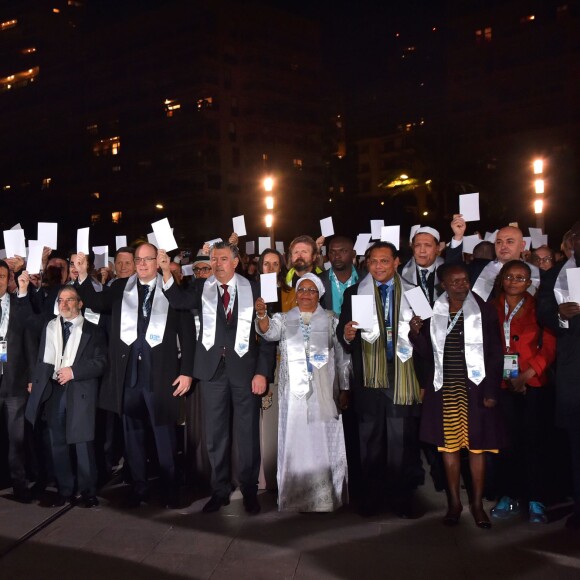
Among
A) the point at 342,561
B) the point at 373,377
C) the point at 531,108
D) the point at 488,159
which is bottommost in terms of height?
the point at 342,561

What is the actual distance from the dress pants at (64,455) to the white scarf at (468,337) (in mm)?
3075

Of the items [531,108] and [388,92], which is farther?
[388,92]

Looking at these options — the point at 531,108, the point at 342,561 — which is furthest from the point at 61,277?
the point at 531,108

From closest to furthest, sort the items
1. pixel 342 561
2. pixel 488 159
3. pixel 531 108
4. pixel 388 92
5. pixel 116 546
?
pixel 342 561, pixel 116 546, pixel 488 159, pixel 531 108, pixel 388 92

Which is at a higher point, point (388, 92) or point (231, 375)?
point (388, 92)

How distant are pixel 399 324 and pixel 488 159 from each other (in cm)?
3324

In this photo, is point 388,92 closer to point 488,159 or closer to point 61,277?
point 488,159

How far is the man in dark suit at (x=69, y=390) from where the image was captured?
19.1ft

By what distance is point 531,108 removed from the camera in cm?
5962

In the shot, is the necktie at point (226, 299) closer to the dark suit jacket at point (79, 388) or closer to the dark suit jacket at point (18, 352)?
the dark suit jacket at point (79, 388)

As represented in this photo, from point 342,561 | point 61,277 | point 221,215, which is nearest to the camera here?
point 342,561

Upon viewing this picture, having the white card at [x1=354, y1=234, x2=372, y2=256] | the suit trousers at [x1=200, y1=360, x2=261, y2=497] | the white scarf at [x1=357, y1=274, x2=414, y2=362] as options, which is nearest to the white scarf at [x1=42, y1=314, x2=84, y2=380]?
the suit trousers at [x1=200, y1=360, x2=261, y2=497]

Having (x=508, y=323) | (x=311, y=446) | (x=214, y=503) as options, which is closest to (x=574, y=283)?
(x=508, y=323)

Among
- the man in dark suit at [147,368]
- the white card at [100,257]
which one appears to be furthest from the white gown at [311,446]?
the white card at [100,257]
